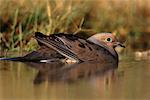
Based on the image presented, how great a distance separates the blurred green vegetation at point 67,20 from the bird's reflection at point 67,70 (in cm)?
157

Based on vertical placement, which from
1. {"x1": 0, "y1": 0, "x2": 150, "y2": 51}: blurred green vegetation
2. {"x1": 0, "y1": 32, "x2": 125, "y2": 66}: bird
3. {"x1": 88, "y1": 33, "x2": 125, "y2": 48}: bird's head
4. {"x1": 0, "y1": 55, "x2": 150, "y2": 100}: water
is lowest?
{"x1": 0, "y1": 55, "x2": 150, "y2": 100}: water

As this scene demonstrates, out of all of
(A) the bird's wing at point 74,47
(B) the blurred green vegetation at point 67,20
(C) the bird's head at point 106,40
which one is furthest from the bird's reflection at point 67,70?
(B) the blurred green vegetation at point 67,20

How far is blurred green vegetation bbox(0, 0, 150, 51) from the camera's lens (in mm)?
10977

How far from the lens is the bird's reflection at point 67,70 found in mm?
7438

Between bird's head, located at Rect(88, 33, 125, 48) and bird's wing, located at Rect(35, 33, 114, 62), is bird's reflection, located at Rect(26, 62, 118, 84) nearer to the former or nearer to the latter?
bird's wing, located at Rect(35, 33, 114, 62)

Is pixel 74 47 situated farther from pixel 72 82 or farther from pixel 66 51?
pixel 72 82

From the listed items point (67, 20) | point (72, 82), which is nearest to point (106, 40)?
point (67, 20)

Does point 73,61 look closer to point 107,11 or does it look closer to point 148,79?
point 148,79

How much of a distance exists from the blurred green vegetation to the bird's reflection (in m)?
1.57

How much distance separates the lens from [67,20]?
1135 centimetres

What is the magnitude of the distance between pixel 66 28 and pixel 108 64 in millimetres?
2036

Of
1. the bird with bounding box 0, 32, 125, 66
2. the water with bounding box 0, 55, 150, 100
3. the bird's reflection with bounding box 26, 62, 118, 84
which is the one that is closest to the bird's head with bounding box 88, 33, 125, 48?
the bird with bounding box 0, 32, 125, 66

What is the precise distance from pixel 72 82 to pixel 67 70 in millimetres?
1205

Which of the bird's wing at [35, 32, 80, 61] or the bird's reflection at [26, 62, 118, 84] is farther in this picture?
the bird's wing at [35, 32, 80, 61]
